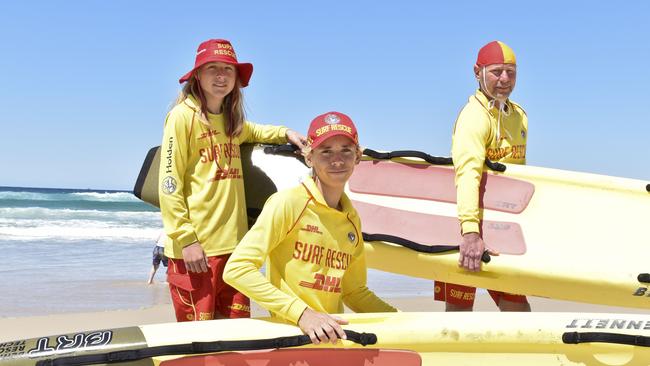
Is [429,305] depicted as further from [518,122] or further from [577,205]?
[518,122]

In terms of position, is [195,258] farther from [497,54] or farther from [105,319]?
[105,319]

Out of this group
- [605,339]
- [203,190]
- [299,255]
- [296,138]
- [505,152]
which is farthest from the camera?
[505,152]

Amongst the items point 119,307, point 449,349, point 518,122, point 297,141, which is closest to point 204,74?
point 297,141

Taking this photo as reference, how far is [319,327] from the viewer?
2.46 metres

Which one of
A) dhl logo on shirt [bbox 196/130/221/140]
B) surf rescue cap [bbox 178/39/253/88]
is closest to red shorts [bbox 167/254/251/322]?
dhl logo on shirt [bbox 196/130/221/140]

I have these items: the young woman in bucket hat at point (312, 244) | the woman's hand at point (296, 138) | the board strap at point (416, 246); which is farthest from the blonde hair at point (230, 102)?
the board strap at point (416, 246)

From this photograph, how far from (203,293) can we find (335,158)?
101cm

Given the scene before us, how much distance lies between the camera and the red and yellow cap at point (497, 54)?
390 cm

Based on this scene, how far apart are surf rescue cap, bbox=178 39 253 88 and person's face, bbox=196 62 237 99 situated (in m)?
0.03

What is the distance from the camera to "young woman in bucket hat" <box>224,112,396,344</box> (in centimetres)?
243

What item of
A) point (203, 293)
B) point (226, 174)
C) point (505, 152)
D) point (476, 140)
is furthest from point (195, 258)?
point (505, 152)

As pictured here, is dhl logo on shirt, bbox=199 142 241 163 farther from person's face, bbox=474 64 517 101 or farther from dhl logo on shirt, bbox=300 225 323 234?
person's face, bbox=474 64 517 101

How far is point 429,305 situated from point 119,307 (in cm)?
339

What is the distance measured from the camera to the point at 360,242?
281cm
